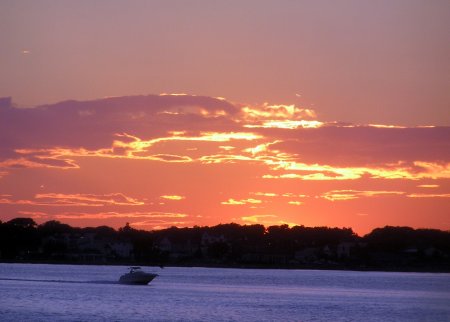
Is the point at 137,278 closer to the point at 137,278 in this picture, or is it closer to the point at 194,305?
the point at 137,278

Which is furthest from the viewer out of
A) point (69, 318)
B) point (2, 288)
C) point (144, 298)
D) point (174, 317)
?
point (2, 288)

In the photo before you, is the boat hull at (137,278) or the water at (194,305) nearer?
the water at (194,305)

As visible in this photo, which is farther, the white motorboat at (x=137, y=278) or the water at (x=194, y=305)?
the white motorboat at (x=137, y=278)

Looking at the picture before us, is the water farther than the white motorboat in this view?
No

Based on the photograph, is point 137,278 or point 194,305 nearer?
point 194,305

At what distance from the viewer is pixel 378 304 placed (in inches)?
3792

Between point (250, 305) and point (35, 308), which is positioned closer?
point (35, 308)

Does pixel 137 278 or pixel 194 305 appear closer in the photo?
pixel 194 305

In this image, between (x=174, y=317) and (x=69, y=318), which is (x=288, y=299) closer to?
(x=174, y=317)

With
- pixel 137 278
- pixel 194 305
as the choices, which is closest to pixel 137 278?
pixel 137 278

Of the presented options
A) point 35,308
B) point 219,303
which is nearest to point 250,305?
point 219,303

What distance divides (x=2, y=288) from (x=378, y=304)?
135 ft

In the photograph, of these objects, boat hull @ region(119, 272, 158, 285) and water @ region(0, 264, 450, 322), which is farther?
boat hull @ region(119, 272, 158, 285)

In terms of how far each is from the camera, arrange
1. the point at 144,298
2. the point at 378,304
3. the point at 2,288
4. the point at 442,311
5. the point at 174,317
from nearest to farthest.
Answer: the point at 174,317 < the point at 442,311 < the point at 144,298 < the point at 378,304 < the point at 2,288
